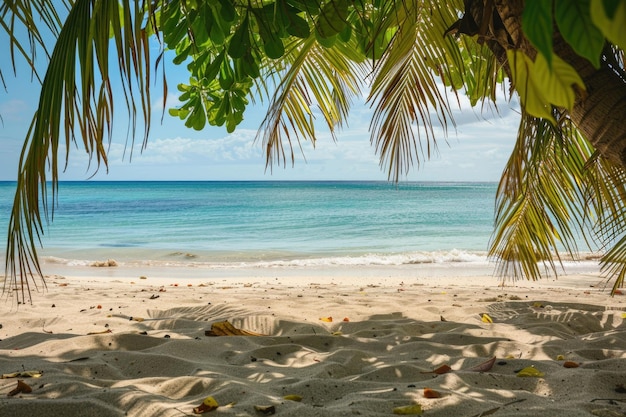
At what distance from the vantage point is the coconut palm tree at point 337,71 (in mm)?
458

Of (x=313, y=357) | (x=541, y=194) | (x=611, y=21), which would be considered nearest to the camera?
(x=611, y=21)

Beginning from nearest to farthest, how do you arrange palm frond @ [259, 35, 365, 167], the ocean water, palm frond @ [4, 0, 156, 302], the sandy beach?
1. palm frond @ [4, 0, 156, 302]
2. the sandy beach
3. palm frond @ [259, 35, 365, 167]
4. the ocean water

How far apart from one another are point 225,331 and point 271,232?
572 inches

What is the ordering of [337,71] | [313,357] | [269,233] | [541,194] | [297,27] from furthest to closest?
[269,233] → [337,71] → [541,194] → [313,357] → [297,27]

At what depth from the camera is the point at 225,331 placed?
291 cm

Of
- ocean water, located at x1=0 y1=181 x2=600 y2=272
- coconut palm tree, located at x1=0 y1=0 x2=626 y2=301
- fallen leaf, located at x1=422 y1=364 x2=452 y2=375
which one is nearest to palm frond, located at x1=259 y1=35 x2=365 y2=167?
coconut palm tree, located at x1=0 y1=0 x2=626 y2=301

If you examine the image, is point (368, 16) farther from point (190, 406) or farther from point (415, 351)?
point (190, 406)

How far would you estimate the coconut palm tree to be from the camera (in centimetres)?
46

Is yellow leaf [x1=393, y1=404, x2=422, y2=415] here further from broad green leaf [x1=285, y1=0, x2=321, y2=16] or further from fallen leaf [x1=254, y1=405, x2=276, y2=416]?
broad green leaf [x1=285, y1=0, x2=321, y2=16]

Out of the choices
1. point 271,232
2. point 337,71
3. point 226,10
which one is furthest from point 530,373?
point 271,232

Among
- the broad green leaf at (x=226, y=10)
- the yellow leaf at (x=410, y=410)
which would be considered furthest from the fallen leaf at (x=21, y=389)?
the broad green leaf at (x=226, y=10)

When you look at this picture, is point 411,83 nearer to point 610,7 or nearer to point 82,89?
point 82,89

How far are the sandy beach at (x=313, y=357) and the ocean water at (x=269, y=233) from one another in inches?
216

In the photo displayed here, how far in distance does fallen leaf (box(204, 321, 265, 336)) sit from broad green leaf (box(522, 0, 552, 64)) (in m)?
2.64
